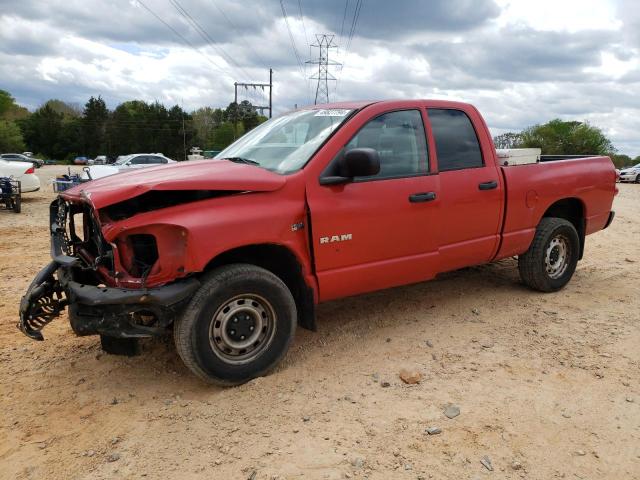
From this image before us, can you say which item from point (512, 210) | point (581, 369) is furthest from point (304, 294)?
point (512, 210)

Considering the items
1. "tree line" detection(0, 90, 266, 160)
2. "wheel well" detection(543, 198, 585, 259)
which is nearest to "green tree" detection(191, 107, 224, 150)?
"tree line" detection(0, 90, 266, 160)

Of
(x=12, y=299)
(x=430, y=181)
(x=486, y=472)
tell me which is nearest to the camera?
(x=486, y=472)

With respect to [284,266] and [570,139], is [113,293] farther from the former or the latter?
[570,139]

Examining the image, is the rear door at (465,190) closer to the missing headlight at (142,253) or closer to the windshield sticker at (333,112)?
the windshield sticker at (333,112)

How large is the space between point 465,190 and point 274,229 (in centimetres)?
196

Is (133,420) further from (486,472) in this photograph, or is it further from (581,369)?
(581,369)

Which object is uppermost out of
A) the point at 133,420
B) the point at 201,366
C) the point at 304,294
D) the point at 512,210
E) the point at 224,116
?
the point at 224,116

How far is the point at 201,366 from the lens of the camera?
3.42 m

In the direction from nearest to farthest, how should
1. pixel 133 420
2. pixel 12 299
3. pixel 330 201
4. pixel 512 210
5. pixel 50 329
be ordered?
pixel 133 420
pixel 330 201
pixel 50 329
pixel 512 210
pixel 12 299

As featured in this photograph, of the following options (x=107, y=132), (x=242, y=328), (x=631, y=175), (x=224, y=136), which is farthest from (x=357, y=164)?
(x=107, y=132)

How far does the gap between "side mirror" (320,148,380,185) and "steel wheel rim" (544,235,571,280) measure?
9.41ft

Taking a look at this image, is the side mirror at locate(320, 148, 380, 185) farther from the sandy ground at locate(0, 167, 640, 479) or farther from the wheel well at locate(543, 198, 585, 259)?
the wheel well at locate(543, 198, 585, 259)

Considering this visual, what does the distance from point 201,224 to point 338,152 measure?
1.24m

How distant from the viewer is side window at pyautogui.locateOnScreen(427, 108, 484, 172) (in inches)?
183
